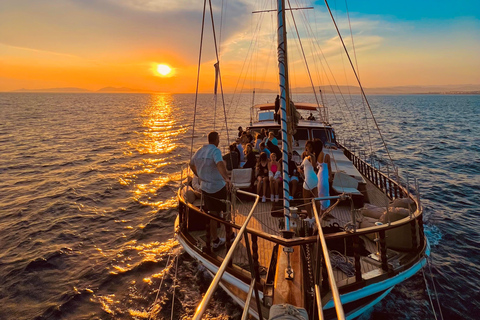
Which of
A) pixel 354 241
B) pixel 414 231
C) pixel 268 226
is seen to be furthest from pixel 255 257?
pixel 414 231

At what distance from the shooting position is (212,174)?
527cm

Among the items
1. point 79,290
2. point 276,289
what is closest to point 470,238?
point 276,289

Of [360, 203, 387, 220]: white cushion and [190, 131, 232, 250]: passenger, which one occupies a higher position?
[190, 131, 232, 250]: passenger

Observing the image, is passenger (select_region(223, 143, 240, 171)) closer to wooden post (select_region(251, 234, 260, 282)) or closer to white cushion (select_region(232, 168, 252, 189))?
white cushion (select_region(232, 168, 252, 189))

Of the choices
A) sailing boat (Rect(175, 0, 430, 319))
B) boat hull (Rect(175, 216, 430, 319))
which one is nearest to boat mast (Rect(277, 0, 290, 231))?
sailing boat (Rect(175, 0, 430, 319))

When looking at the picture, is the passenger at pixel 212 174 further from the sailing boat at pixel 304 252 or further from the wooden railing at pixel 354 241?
the wooden railing at pixel 354 241

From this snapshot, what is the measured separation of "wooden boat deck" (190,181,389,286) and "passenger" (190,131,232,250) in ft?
1.61

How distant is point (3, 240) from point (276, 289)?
11080 millimetres

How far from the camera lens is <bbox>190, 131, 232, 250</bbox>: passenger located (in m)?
5.02

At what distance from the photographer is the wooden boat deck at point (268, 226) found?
5.12 m

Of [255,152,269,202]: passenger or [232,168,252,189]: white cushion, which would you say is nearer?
[255,152,269,202]: passenger

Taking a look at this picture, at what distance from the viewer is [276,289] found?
3.70 metres

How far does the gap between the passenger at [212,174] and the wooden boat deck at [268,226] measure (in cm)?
49

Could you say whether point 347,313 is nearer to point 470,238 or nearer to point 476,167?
point 470,238
